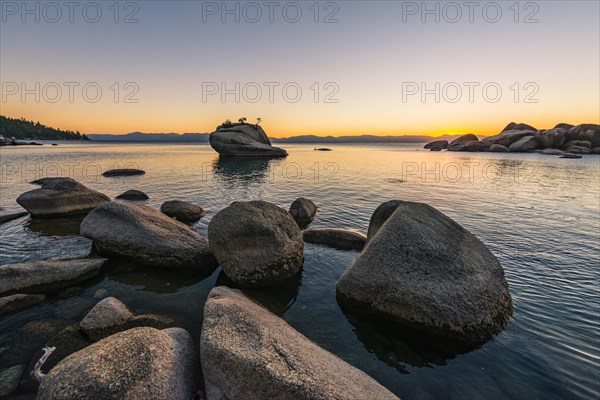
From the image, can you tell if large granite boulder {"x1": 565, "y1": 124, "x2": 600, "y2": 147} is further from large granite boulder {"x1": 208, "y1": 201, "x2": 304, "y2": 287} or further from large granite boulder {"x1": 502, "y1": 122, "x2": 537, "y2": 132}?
large granite boulder {"x1": 208, "y1": 201, "x2": 304, "y2": 287}

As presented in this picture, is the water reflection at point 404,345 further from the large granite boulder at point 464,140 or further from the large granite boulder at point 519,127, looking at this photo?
the large granite boulder at point 519,127

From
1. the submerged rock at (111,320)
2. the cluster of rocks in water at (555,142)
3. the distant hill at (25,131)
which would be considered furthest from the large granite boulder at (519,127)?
the distant hill at (25,131)

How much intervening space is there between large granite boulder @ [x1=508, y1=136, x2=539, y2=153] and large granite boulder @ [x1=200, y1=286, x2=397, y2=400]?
348ft

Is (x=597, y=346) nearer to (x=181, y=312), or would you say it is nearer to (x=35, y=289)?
(x=181, y=312)

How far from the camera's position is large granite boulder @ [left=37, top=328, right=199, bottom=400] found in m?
3.71

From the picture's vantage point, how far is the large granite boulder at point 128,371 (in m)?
3.71

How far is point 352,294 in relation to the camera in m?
7.66

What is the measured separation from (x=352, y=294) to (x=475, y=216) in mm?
14428

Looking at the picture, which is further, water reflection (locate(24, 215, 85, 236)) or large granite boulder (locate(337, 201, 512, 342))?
water reflection (locate(24, 215, 85, 236))

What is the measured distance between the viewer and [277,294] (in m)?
8.55

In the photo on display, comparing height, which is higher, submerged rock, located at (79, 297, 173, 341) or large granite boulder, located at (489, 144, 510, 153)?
large granite boulder, located at (489, 144, 510, 153)

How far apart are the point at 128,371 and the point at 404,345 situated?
5527 mm

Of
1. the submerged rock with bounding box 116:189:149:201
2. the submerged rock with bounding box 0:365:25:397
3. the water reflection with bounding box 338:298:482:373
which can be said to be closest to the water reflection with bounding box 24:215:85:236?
the submerged rock with bounding box 116:189:149:201

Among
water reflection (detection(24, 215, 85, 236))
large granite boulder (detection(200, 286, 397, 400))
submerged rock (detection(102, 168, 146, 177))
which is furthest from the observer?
submerged rock (detection(102, 168, 146, 177))
